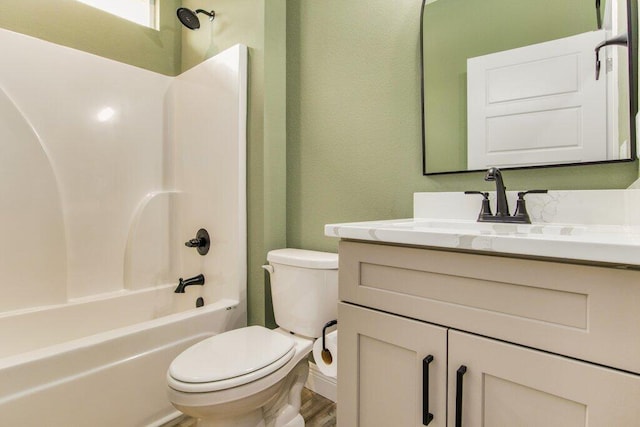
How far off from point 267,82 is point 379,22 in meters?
0.66

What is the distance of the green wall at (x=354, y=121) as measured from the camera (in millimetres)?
1432

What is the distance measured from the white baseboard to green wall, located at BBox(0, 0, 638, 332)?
37 centimetres

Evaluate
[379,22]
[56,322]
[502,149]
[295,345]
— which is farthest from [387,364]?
[56,322]

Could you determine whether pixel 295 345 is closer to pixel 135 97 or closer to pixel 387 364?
pixel 387 364

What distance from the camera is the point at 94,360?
1.25 metres

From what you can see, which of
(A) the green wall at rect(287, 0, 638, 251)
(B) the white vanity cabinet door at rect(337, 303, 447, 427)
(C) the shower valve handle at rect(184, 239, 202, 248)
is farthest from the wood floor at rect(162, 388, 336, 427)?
(C) the shower valve handle at rect(184, 239, 202, 248)

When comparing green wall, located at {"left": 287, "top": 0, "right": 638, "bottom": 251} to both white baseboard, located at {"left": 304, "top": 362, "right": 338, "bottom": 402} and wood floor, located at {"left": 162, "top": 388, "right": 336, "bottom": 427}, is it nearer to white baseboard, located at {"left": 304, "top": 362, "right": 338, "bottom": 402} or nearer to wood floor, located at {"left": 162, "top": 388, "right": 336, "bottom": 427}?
white baseboard, located at {"left": 304, "top": 362, "right": 338, "bottom": 402}

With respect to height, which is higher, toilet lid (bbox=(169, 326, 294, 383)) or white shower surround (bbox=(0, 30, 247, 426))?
white shower surround (bbox=(0, 30, 247, 426))

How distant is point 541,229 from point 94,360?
164cm

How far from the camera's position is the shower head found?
1.97m

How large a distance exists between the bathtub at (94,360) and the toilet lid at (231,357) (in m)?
0.30

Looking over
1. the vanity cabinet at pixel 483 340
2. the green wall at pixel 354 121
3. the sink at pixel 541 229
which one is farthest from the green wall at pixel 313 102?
the vanity cabinet at pixel 483 340

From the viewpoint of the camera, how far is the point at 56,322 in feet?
5.65

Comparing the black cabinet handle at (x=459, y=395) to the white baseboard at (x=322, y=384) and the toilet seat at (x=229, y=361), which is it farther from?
the white baseboard at (x=322, y=384)
